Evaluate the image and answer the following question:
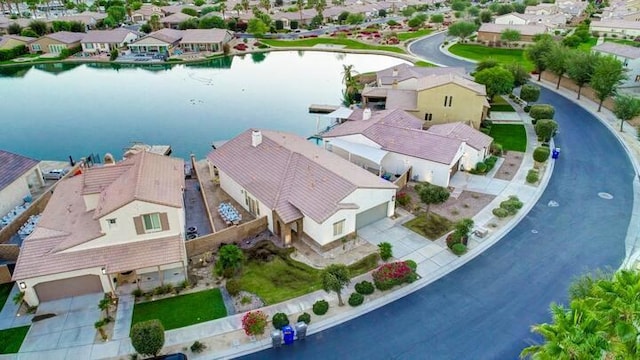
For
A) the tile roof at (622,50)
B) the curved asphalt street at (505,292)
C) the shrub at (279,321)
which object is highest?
the tile roof at (622,50)

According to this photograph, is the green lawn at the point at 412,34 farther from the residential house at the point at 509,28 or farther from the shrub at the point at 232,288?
the shrub at the point at 232,288

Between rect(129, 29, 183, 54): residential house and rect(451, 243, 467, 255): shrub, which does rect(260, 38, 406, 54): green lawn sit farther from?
rect(451, 243, 467, 255): shrub

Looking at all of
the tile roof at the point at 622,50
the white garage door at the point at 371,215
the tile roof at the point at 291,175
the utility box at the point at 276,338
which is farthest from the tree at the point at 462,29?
the utility box at the point at 276,338

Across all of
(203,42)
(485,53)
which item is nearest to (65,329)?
(203,42)

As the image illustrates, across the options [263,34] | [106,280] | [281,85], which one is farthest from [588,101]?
[263,34]

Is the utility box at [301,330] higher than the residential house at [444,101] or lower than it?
lower

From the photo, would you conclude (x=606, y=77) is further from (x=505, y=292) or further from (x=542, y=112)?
(x=505, y=292)
